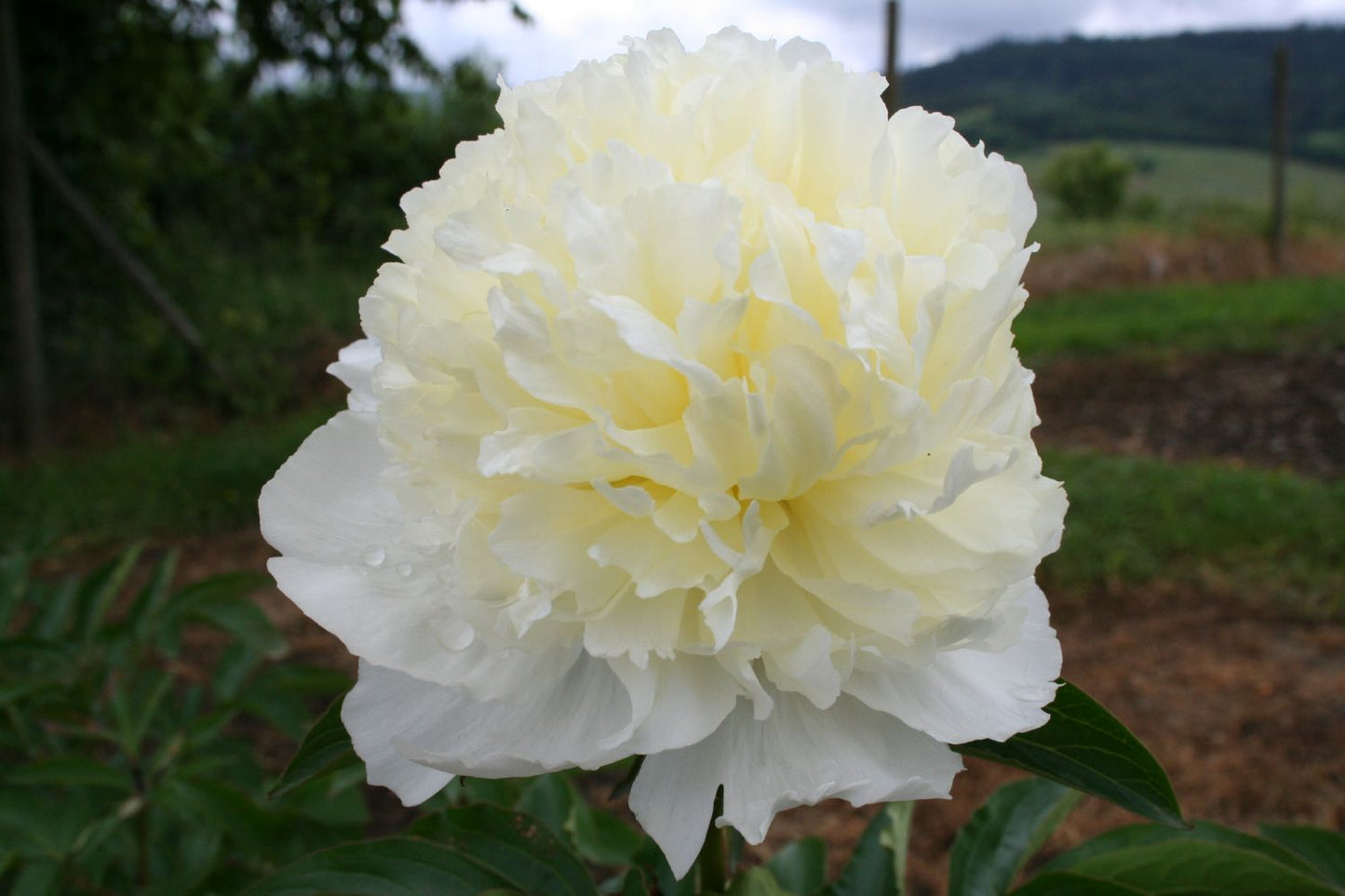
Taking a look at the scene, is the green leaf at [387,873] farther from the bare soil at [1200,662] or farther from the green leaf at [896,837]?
the bare soil at [1200,662]

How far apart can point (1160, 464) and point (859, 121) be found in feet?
16.6

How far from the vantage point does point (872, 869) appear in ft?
3.25

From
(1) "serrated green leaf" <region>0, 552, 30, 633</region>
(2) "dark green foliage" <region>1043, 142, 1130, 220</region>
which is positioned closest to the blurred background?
(1) "serrated green leaf" <region>0, 552, 30, 633</region>

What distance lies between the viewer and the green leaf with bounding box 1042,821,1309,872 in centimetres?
99

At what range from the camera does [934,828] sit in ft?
9.59

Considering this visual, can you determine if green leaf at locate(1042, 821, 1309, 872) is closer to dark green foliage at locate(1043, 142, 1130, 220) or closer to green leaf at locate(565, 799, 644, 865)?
green leaf at locate(565, 799, 644, 865)

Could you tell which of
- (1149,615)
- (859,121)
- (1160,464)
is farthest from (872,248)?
(1160,464)

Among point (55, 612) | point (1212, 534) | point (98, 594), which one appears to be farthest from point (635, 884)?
point (1212, 534)

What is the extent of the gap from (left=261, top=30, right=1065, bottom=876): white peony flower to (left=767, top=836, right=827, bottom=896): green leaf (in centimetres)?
59

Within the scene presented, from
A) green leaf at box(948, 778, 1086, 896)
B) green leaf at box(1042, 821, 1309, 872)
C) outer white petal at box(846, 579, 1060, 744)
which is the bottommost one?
green leaf at box(1042, 821, 1309, 872)

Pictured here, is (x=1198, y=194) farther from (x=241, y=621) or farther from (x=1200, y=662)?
(x=241, y=621)

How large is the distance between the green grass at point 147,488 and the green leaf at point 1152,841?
5.01 metres

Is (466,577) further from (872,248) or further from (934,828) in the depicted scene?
(934,828)

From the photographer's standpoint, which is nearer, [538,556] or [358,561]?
[538,556]
